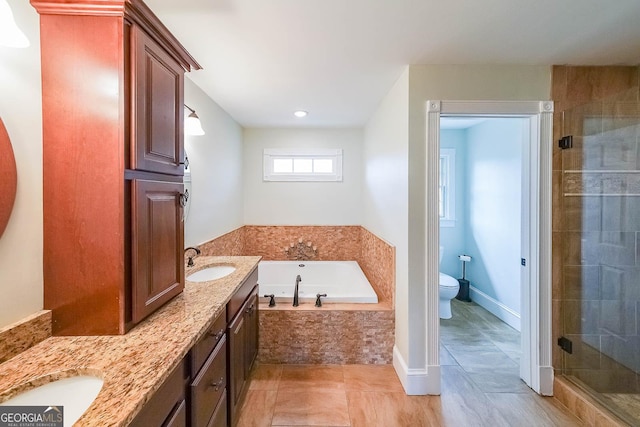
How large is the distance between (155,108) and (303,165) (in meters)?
2.81

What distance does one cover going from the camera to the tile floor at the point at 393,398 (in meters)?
1.80

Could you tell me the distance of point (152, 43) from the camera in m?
1.18

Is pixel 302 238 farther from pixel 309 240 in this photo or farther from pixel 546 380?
pixel 546 380

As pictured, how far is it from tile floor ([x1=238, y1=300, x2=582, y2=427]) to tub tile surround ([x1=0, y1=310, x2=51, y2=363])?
1.28 metres

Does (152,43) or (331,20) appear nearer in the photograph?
(152,43)

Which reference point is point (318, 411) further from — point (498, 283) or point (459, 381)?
point (498, 283)

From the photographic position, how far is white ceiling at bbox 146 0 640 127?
140 centimetres

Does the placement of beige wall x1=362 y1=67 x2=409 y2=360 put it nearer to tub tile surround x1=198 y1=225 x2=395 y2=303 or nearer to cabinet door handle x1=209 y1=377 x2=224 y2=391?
tub tile surround x1=198 y1=225 x2=395 y2=303

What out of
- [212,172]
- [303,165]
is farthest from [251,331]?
[303,165]

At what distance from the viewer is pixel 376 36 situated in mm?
1642

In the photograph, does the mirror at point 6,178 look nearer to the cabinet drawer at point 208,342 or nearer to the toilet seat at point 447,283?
the cabinet drawer at point 208,342

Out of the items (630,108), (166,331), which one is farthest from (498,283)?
(166,331)

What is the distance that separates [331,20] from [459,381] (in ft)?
8.63

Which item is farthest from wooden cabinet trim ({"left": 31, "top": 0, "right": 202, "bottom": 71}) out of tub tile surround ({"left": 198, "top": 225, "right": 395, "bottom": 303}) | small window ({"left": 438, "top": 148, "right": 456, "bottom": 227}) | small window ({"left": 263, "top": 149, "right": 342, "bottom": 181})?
small window ({"left": 438, "top": 148, "right": 456, "bottom": 227})
